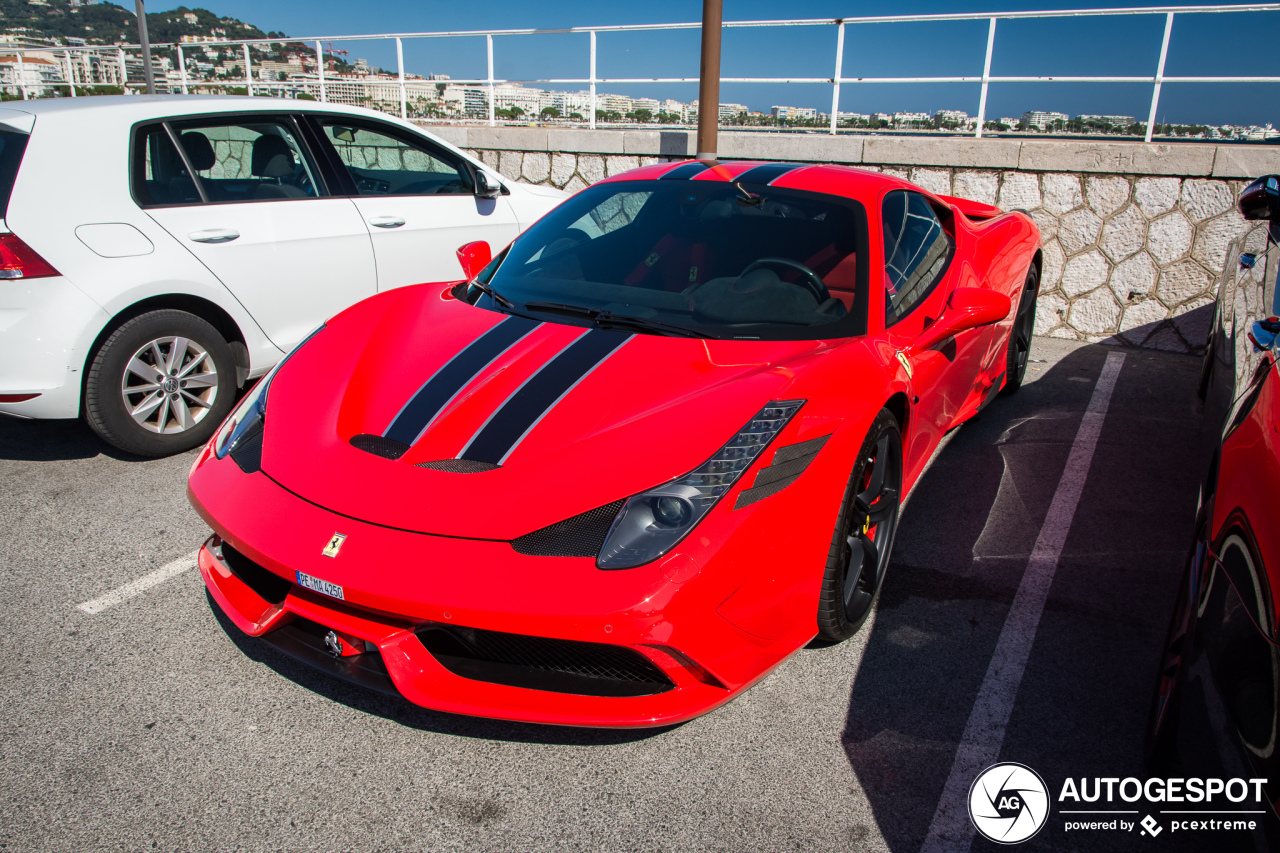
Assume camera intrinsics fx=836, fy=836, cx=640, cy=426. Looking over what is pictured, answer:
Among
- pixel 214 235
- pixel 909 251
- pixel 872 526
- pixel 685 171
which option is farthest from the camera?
pixel 214 235

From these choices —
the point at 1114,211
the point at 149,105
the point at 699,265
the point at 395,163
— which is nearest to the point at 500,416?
the point at 699,265

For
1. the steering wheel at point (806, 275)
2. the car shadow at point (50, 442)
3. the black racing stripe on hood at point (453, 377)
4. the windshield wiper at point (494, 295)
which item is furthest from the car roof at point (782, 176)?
the car shadow at point (50, 442)

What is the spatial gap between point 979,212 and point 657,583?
382cm

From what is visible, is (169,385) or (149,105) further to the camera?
(149,105)

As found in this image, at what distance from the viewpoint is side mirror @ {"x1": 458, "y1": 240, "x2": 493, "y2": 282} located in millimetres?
3350

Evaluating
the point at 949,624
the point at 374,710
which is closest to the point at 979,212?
the point at 949,624

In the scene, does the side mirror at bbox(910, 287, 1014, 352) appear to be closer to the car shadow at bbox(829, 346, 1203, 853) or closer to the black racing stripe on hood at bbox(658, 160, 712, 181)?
the car shadow at bbox(829, 346, 1203, 853)

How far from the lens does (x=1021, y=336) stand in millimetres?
4719

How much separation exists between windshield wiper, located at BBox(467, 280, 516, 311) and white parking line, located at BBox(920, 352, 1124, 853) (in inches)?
73.6

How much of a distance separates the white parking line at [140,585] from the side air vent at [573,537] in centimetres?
161

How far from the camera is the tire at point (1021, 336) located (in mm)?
4547

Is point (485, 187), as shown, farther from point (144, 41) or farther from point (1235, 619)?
point (144, 41)

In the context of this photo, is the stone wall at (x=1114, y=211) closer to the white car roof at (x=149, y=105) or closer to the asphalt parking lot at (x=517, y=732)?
the asphalt parking lot at (x=517, y=732)

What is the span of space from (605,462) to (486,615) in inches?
17.8
